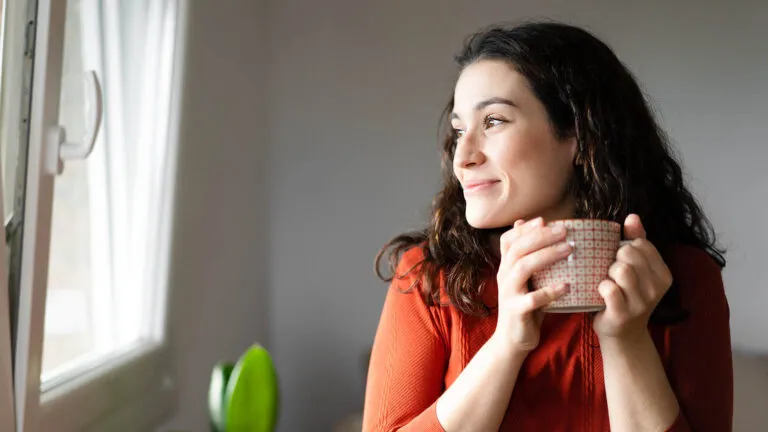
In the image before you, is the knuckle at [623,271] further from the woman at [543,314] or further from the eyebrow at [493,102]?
the eyebrow at [493,102]

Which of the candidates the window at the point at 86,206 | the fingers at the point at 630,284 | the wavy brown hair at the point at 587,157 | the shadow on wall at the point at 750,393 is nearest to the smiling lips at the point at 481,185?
the wavy brown hair at the point at 587,157

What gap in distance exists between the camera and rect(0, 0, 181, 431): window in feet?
3.32

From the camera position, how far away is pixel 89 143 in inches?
41.8

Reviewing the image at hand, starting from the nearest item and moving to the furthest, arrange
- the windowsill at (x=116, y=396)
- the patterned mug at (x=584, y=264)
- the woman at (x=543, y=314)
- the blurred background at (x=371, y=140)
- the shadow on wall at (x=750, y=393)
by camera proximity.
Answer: the patterned mug at (x=584, y=264) < the woman at (x=543, y=314) < the windowsill at (x=116, y=396) < the shadow on wall at (x=750, y=393) < the blurred background at (x=371, y=140)

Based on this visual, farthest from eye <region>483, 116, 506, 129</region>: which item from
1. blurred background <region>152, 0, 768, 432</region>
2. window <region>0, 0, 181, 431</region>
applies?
blurred background <region>152, 0, 768, 432</region>

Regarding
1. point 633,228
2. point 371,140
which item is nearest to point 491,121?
point 633,228

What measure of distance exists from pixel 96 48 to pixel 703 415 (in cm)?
116

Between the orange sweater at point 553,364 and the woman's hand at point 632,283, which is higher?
the woman's hand at point 632,283

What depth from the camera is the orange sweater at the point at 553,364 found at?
2.93 ft

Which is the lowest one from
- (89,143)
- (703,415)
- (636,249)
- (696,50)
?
(703,415)

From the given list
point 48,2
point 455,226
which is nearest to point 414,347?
point 455,226

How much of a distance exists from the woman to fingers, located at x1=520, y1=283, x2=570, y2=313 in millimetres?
85

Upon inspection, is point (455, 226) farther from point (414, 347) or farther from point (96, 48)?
point (96, 48)

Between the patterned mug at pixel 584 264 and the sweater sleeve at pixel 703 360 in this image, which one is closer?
the patterned mug at pixel 584 264
